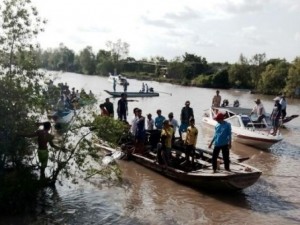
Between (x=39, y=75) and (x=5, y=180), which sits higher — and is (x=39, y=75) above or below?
above

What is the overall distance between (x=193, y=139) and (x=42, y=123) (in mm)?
4951

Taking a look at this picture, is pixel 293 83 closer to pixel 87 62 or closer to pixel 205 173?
pixel 205 173

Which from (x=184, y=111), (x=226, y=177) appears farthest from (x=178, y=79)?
(x=226, y=177)

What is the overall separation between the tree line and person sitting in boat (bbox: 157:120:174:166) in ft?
125

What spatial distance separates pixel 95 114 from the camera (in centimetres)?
1220

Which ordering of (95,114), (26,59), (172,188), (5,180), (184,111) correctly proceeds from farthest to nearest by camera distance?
(184,111) < (172,188) < (95,114) < (26,59) < (5,180)

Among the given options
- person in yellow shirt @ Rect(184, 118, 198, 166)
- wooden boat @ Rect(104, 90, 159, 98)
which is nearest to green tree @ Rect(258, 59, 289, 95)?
wooden boat @ Rect(104, 90, 159, 98)

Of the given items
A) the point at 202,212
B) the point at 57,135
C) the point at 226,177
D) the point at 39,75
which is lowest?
the point at 202,212

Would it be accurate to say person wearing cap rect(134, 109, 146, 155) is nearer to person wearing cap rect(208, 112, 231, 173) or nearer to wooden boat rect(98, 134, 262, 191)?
wooden boat rect(98, 134, 262, 191)

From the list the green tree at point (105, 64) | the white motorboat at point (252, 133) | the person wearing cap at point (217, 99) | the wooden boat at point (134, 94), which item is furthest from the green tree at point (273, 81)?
the green tree at point (105, 64)

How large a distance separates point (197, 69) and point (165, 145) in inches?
3856

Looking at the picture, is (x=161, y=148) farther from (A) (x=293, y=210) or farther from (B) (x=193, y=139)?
(A) (x=293, y=210)

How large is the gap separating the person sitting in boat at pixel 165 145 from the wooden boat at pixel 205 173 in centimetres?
22

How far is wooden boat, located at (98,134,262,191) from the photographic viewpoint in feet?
40.5
